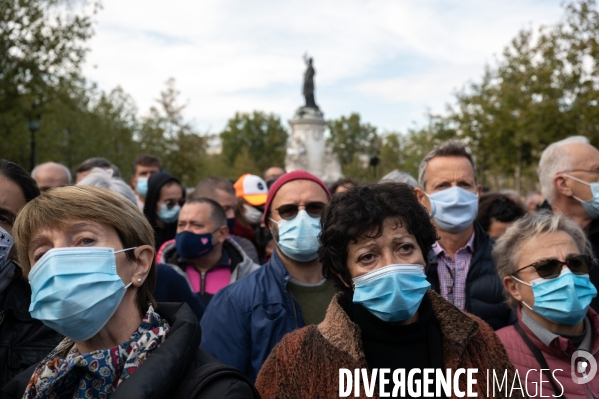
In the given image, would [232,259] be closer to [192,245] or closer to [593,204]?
[192,245]

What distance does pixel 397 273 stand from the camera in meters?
2.79

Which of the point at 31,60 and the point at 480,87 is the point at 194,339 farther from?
the point at 480,87

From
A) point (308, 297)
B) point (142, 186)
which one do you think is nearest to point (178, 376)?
point (308, 297)

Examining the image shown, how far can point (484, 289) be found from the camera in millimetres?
4020

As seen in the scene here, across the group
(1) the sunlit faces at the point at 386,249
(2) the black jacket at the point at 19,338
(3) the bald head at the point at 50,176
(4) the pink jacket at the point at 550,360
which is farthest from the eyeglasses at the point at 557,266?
(3) the bald head at the point at 50,176

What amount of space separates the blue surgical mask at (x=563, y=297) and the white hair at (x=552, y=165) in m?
1.50

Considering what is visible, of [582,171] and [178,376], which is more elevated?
[582,171]

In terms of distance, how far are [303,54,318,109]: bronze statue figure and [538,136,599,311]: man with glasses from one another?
105 feet

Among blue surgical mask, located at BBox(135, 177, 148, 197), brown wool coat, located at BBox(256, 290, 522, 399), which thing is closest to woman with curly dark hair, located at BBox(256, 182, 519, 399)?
brown wool coat, located at BBox(256, 290, 522, 399)

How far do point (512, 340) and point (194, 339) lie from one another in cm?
197

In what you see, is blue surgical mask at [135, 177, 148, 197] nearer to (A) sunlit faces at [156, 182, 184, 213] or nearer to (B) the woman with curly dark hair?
(A) sunlit faces at [156, 182, 184, 213]

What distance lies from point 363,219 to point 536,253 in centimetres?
131

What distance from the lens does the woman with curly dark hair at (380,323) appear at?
2.67 m

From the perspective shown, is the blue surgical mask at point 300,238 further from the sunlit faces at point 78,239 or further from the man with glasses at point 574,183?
the man with glasses at point 574,183
